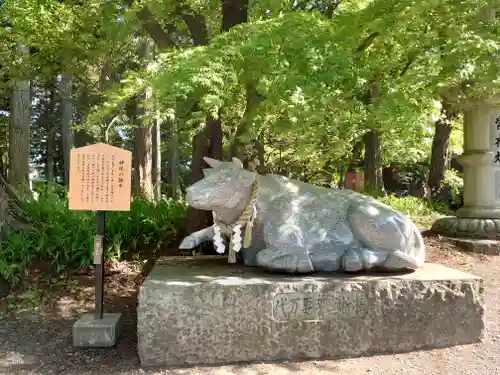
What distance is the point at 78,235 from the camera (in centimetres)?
612

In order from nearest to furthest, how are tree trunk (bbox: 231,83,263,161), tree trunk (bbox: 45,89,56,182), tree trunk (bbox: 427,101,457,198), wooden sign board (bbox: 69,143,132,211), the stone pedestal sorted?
wooden sign board (bbox: 69,143,132,211), tree trunk (bbox: 231,83,263,161), the stone pedestal, tree trunk (bbox: 427,101,457,198), tree trunk (bbox: 45,89,56,182)

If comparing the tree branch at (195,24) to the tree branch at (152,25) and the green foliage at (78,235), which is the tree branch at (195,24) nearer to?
the tree branch at (152,25)

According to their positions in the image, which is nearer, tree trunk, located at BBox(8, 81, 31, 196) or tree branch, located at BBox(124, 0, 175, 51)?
tree branch, located at BBox(124, 0, 175, 51)

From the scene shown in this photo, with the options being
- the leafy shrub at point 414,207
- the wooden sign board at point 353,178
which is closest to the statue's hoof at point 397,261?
the leafy shrub at point 414,207

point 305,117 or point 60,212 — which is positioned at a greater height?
point 305,117

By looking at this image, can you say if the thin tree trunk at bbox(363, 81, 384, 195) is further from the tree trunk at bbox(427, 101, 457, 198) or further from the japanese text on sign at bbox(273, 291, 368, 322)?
the japanese text on sign at bbox(273, 291, 368, 322)

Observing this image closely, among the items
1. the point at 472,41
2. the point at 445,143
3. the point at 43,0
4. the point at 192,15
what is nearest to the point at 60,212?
the point at 43,0

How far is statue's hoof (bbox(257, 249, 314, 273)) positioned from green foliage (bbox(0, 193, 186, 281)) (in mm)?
2938

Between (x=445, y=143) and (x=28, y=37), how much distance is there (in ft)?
40.4

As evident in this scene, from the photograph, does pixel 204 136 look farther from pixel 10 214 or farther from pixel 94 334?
pixel 94 334

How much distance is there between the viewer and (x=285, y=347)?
382cm

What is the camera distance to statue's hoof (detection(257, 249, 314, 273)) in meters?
4.04

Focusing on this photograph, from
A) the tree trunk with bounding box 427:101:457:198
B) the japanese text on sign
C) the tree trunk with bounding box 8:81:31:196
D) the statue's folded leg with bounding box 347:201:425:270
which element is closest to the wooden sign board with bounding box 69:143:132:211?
the japanese text on sign

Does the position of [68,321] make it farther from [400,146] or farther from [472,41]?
[400,146]
